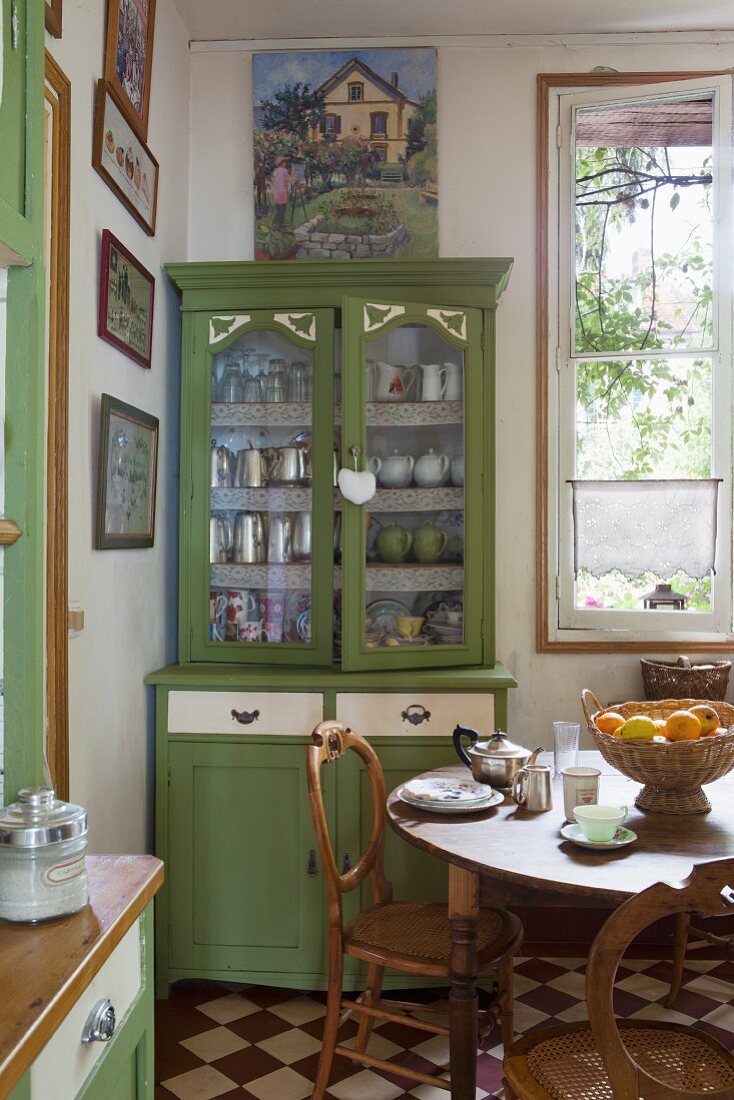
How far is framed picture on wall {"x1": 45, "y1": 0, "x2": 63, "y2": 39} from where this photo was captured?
84.0 inches

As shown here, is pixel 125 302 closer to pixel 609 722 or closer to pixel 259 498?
pixel 259 498

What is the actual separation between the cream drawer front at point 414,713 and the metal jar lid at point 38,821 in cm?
172

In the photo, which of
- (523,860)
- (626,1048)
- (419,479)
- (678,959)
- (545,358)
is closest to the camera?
(626,1048)

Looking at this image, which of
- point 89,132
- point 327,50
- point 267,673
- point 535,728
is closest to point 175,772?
point 267,673

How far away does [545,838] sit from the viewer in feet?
Result: 6.66

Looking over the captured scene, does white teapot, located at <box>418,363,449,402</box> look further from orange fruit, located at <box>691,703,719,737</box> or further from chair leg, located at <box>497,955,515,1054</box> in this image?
chair leg, located at <box>497,955,515,1054</box>

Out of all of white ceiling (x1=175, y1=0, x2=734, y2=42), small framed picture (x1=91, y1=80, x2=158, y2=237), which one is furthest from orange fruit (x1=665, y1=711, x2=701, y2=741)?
white ceiling (x1=175, y1=0, x2=734, y2=42)

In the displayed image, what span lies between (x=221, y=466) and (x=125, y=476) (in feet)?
1.79

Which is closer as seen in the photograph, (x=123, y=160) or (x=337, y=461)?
(x=123, y=160)

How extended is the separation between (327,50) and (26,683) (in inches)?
119

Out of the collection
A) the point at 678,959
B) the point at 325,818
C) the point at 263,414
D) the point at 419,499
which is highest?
the point at 263,414

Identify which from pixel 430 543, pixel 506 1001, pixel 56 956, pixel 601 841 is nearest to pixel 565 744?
pixel 601 841

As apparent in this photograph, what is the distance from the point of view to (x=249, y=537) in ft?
10.6

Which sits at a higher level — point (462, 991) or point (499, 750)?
point (499, 750)
